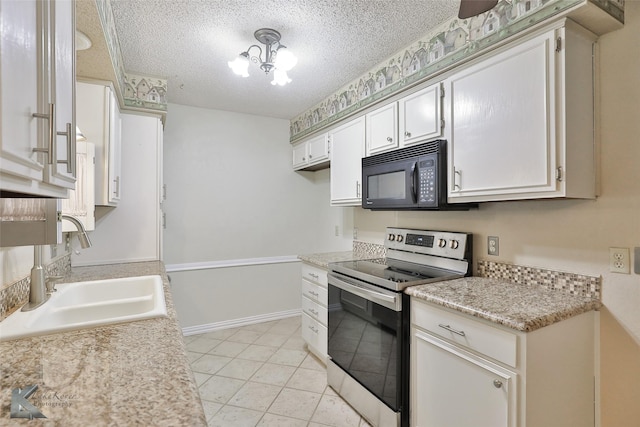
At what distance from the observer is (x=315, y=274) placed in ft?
8.87

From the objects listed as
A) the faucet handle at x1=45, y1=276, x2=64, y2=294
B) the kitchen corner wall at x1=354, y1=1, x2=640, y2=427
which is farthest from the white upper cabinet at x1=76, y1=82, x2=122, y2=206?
Result: the kitchen corner wall at x1=354, y1=1, x2=640, y2=427

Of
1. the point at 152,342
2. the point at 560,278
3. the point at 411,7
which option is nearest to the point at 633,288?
the point at 560,278

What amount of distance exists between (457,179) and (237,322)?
279cm

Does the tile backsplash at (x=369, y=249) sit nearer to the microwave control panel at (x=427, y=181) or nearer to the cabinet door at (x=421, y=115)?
the microwave control panel at (x=427, y=181)

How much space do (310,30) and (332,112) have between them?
1.10 m

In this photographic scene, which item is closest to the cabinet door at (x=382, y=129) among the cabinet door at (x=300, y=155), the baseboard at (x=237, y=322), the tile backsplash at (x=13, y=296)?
the cabinet door at (x=300, y=155)

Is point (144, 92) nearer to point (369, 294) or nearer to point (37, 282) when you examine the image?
point (37, 282)

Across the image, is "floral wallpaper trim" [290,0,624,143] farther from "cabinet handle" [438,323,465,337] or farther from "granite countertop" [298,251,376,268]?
"cabinet handle" [438,323,465,337]

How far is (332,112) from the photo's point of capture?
9.89ft

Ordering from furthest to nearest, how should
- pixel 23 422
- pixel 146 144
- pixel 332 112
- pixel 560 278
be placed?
pixel 332 112 → pixel 146 144 → pixel 560 278 → pixel 23 422

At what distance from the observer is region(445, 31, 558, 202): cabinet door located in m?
1.43

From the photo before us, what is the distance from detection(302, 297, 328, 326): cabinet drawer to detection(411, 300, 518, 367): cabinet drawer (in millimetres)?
1012

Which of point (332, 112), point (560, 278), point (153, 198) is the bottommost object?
point (560, 278)

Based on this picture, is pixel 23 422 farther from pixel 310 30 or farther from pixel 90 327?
pixel 310 30
